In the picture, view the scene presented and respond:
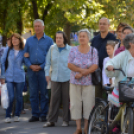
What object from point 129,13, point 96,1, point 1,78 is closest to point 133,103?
point 1,78

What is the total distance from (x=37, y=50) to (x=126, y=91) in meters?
3.80

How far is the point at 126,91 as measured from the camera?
4809 millimetres

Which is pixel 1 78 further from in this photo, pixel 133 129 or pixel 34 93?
pixel 133 129

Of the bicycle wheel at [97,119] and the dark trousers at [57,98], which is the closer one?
the bicycle wheel at [97,119]

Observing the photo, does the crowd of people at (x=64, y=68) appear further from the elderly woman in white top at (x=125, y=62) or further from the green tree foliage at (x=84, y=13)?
the green tree foliage at (x=84, y=13)

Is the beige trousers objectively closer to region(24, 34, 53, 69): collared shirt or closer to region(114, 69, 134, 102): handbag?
region(24, 34, 53, 69): collared shirt

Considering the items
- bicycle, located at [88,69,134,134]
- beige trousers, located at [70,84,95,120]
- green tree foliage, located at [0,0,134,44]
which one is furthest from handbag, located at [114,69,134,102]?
green tree foliage, located at [0,0,134,44]

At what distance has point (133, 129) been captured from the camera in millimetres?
4742

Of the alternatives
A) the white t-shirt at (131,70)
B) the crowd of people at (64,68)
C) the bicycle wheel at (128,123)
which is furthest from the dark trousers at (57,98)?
the bicycle wheel at (128,123)

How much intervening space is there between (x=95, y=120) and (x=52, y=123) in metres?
2.01

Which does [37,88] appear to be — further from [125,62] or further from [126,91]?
[126,91]

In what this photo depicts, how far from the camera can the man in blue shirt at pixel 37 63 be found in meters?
8.22

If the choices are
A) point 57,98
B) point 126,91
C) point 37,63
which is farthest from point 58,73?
point 126,91

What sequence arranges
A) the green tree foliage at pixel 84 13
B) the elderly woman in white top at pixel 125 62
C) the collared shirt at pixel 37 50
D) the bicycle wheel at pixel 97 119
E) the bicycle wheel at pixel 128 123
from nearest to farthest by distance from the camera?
the bicycle wheel at pixel 128 123 → the elderly woman in white top at pixel 125 62 → the bicycle wheel at pixel 97 119 → the collared shirt at pixel 37 50 → the green tree foliage at pixel 84 13
